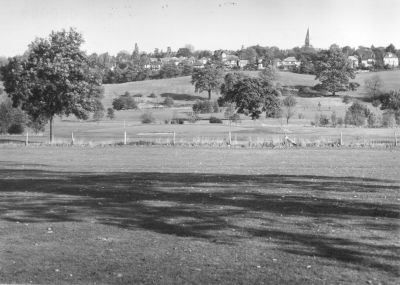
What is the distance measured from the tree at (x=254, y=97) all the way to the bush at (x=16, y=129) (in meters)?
31.3

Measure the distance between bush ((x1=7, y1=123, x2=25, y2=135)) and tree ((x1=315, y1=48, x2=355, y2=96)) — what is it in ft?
252

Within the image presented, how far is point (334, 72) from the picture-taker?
415ft

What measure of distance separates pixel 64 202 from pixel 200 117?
78217mm

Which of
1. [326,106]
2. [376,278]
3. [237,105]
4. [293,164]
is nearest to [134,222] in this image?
[376,278]

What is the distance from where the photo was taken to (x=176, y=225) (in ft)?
36.7

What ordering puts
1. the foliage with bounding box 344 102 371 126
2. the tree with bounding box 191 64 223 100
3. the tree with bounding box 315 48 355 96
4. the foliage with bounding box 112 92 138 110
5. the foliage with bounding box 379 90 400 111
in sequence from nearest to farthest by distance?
1. the foliage with bounding box 344 102 371 126
2. the foliage with bounding box 379 90 400 111
3. the foliage with bounding box 112 92 138 110
4. the tree with bounding box 191 64 223 100
5. the tree with bounding box 315 48 355 96

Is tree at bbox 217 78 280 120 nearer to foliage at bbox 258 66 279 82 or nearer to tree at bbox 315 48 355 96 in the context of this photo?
foliage at bbox 258 66 279 82

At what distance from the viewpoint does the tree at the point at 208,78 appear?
12389 centimetres

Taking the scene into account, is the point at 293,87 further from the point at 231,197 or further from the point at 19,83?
the point at 231,197

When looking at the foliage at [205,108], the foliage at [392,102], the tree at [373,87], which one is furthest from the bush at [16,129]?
the tree at [373,87]

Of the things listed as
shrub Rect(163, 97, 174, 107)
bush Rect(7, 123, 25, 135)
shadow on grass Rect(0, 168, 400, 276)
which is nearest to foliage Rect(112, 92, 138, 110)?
shrub Rect(163, 97, 174, 107)

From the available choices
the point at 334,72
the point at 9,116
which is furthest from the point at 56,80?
the point at 334,72

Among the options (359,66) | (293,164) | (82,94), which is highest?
(359,66)

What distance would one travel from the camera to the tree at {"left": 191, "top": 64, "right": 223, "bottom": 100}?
4877 inches
